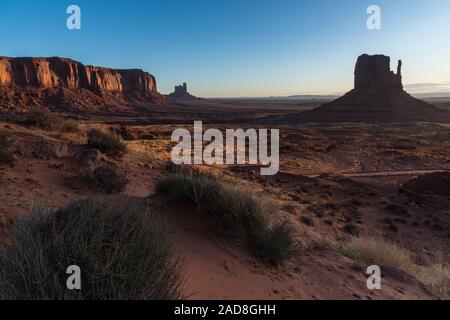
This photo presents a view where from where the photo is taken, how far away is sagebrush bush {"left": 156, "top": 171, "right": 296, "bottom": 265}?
213 inches

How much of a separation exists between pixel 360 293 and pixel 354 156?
28673 millimetres

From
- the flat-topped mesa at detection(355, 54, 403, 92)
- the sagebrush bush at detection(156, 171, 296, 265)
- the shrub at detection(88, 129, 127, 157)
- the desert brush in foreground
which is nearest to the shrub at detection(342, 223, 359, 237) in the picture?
the desert brush in foreground

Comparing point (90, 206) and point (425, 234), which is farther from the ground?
point (90, 206)

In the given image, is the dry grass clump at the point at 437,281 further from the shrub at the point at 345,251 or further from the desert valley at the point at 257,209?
the shrub at the point at 345,251

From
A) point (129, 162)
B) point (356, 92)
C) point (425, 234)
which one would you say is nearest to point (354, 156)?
point (425, 234)

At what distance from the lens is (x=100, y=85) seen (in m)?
115

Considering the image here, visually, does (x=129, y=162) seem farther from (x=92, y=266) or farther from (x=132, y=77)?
(x=132, y=77)

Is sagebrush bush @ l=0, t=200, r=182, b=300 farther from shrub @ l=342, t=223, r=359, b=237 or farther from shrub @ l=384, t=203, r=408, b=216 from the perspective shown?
shrub @ l=384, t=203, r=408, b=216

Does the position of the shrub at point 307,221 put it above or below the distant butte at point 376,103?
below

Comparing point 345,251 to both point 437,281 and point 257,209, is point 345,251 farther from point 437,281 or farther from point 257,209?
point 257,209

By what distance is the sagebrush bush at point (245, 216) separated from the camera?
17.7ft

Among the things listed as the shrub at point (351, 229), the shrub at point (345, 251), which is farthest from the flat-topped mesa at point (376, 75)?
the shrub at point (345, 251)

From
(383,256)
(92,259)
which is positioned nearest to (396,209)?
(383,256)

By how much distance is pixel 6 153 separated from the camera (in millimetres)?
8805
